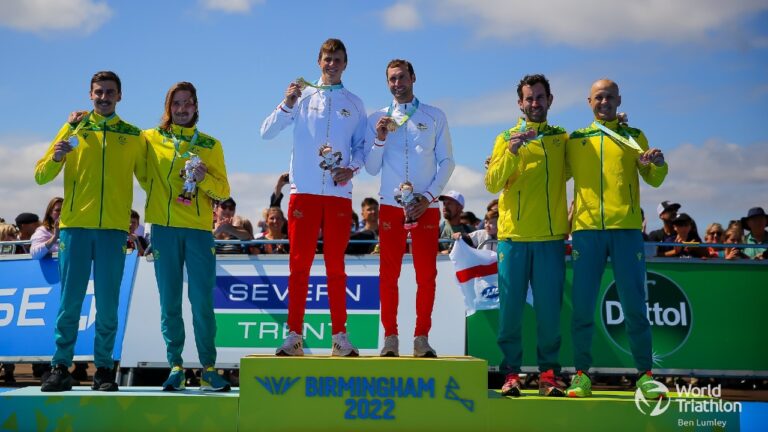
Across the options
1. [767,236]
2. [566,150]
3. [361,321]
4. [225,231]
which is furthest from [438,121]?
[767,236]

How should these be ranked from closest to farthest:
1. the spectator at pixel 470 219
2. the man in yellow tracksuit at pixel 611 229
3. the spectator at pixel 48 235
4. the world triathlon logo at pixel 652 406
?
1. the world triathlon logo at pixel 652 406
2. the man in yellow tracksuit at pixel 611 229
3. the spectator at pixel 48 235
4. the spectator at pixel 470 219

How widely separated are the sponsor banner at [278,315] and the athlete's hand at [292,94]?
135 inches

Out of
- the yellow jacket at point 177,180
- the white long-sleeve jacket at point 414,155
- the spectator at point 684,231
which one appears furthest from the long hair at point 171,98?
the spectator at point 684,231

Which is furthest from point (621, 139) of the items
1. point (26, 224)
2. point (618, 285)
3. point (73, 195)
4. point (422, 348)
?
point (26, 224)

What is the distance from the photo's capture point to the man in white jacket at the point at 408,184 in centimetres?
704

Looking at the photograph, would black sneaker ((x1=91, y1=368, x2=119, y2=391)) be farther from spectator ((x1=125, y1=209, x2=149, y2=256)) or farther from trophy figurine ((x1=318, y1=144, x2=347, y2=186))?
spectator ((x1=125, y1=209, x2=149, y2=256))

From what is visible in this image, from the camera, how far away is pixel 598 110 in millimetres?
7383

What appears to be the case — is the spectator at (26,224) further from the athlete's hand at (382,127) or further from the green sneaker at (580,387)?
the green sneaker at (580,387)

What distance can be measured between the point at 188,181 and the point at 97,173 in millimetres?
784

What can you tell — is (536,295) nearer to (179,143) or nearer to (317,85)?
(317,85)

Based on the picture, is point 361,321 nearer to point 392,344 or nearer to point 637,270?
point 392,344

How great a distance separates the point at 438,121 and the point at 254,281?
12.7 feet

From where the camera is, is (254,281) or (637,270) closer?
(637,270)

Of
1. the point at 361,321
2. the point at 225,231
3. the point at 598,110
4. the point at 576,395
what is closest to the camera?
the point at 576,395
